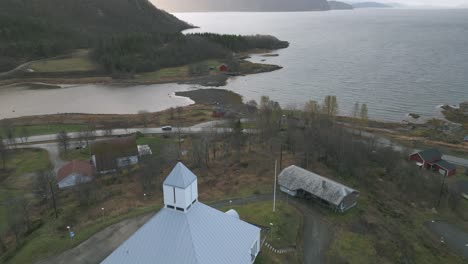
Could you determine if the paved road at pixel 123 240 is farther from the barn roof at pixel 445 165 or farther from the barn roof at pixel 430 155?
the barn roof at pixel 445 165

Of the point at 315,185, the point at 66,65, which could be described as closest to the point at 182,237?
the point at 315,185

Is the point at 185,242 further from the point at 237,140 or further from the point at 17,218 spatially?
the point at 237,140

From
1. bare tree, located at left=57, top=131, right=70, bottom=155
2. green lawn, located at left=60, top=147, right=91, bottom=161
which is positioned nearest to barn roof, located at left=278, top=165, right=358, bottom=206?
green lawn, located at left=60, top=147, right=91, bottom=161

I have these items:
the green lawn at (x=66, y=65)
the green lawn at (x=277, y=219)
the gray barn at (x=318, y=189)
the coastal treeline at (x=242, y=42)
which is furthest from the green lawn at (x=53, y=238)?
the coastal treeline at (x=242, y=42)

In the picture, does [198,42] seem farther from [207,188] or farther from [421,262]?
[421,262]

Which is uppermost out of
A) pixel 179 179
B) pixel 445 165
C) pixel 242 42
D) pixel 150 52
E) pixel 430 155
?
pixel 242 42

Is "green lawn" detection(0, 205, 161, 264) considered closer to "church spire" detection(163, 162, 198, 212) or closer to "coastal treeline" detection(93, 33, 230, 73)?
"church spire" detection(163, 162, 198, 212)

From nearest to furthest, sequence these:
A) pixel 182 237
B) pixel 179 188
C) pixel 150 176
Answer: pixel 182 237, pixel 179 188, pixel 150 176
